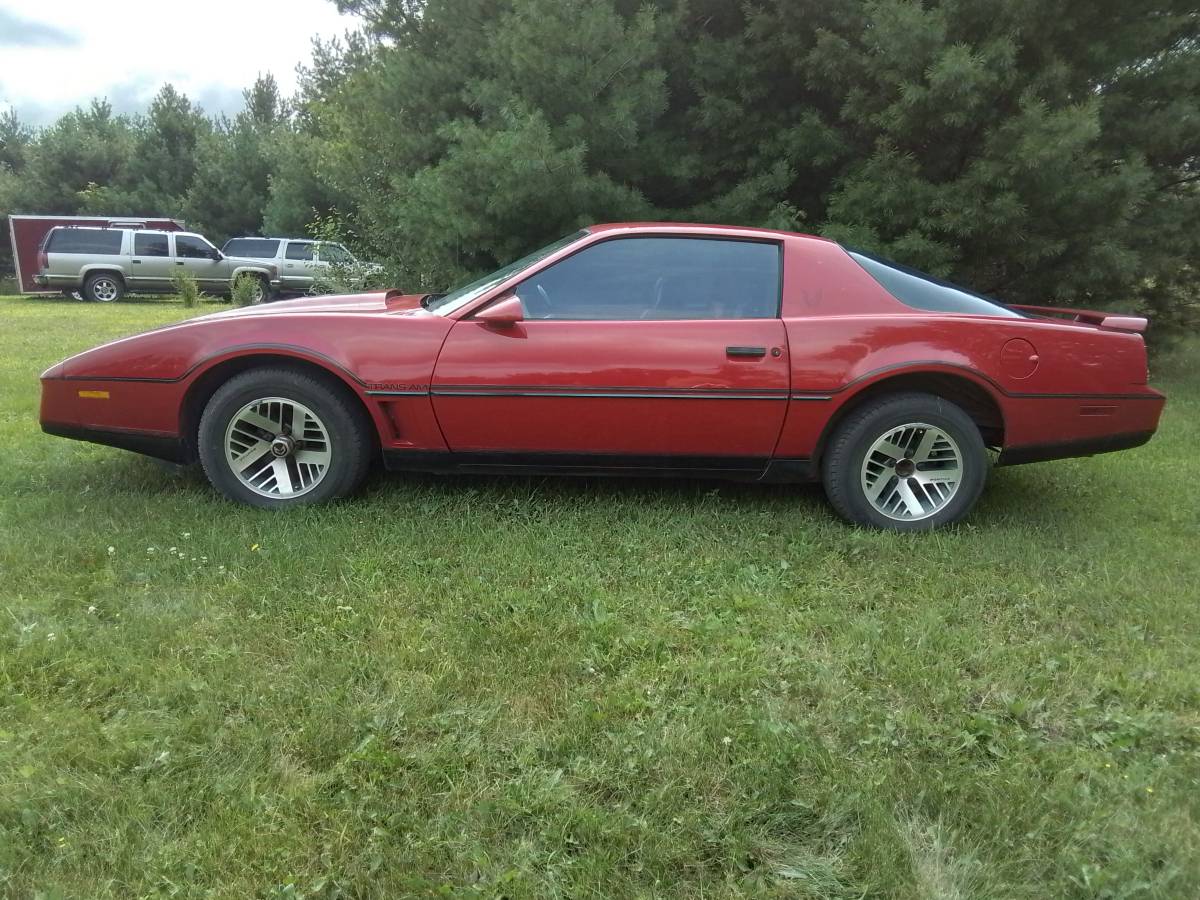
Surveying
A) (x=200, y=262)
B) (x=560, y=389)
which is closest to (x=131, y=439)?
(x=560, y=389)

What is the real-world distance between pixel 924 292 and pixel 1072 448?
0.97 metres

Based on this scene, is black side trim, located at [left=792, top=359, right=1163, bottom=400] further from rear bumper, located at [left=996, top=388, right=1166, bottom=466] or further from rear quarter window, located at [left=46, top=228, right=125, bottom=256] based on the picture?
rear quarter window, located at [left=46, top=228, right=125, bottom=256]

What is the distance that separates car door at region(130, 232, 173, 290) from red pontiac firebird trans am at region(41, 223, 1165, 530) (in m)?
17.0

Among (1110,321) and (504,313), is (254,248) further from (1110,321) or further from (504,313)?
(1110,321)

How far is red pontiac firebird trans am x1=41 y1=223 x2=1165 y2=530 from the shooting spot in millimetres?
3508

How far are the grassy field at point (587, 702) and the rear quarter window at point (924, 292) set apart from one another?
1006mm

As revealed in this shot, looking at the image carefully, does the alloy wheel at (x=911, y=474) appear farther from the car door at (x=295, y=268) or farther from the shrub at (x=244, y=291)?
the car door at (x=295, y=268)

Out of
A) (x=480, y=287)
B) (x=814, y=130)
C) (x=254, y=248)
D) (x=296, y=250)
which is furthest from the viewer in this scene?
(x=254, y=248)

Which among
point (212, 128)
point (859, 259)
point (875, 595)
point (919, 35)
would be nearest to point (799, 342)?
point (859, 259)

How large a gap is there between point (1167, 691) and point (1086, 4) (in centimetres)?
646

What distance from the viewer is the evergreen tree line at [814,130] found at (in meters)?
6.39

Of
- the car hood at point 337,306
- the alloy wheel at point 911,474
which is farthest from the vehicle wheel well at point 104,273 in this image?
the alloy wheel at point 911,474

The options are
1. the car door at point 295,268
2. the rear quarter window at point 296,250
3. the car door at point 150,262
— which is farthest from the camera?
the rear quarter window at point 296,250

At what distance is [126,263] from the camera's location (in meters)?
18.2
